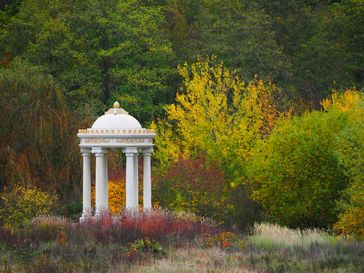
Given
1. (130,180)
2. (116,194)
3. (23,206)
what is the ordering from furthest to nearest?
(116,194)
(23,206)
(130,180)

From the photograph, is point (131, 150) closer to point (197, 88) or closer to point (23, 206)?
point (23, 206)

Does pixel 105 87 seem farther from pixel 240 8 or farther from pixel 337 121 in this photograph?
pixel 337 121

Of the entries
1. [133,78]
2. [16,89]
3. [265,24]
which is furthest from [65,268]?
[265,24]

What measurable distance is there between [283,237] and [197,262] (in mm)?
6147

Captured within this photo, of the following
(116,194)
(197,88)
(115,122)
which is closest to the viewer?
(115,122)

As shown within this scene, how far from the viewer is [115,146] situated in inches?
1261

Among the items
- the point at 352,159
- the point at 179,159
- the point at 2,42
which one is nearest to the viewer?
the point at 352,159

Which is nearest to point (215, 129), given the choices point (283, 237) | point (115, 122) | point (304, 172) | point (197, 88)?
point (197, 88)

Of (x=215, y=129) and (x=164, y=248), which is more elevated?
(x=215, y=129)

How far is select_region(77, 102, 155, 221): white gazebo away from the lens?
3197 centimetres

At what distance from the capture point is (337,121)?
34438mm

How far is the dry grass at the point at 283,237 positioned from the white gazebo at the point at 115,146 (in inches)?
185

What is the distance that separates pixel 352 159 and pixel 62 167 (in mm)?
15009

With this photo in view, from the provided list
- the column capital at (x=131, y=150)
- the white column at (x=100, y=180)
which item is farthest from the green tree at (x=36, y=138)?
the column capital at (x=131, y=150)
